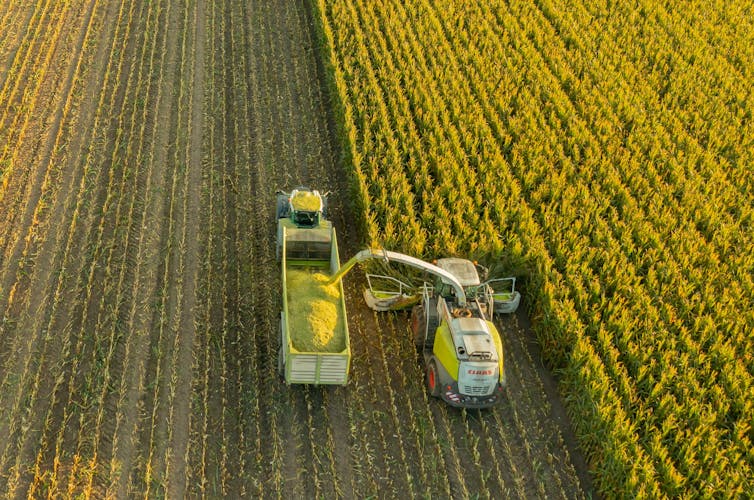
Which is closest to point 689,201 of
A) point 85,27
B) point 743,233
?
point 743,233

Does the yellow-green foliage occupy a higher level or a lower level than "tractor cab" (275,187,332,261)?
higher

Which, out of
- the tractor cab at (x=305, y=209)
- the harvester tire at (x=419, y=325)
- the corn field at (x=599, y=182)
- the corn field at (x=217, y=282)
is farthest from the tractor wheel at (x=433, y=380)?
the tractor cab at (x=305, y=209)

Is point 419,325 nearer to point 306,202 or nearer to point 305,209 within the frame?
point 305,209

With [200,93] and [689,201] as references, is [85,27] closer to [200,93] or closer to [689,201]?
[200,93]

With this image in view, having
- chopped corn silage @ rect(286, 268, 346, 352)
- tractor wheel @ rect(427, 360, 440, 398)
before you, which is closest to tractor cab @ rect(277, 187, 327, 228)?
chopped corn silage @ rect(286, 268, 346, 352)

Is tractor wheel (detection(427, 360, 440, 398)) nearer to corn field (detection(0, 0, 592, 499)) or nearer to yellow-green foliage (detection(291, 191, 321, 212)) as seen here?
corn field (detection(0, 0, 592, 499))

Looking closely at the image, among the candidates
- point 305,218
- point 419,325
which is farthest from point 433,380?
point 305,218

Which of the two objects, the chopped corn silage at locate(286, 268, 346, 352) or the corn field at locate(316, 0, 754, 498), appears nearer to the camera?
the corn field at locate(316, 0, 754, 498)
